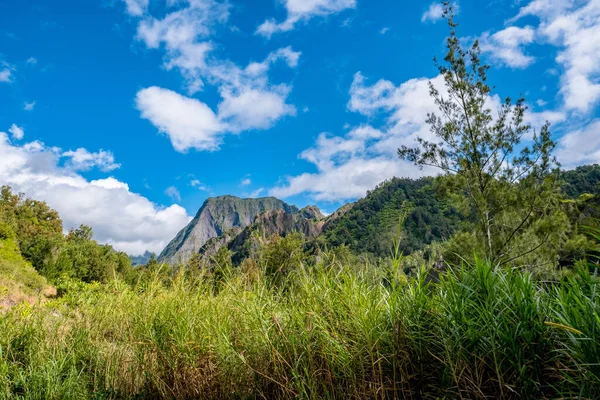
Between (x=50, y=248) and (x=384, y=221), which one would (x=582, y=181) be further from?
(x=50, y=248)

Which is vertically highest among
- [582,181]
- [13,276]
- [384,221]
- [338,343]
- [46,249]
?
[384,221]

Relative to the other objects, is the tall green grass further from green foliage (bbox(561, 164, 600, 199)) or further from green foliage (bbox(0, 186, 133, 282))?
green foliage (bbox(561, 164, 600, 199))

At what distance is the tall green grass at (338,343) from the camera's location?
1888mm

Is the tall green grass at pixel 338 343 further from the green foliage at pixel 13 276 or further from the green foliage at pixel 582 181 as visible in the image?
the green foliage at pixel 582 181

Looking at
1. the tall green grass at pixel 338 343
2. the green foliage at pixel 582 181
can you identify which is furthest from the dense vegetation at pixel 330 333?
the green foliage at pixel 582 181

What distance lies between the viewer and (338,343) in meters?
2.53

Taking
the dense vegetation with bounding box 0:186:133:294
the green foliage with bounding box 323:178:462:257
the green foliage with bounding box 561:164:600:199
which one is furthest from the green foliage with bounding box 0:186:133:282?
the green foliage with bounding box 561:164:600:199

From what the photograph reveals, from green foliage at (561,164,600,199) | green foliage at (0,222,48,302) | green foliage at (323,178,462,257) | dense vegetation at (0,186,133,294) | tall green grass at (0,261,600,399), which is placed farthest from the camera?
green foliage at (323,178,462,257)

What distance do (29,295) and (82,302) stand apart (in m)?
10.6

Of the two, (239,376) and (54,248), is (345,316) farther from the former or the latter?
(54,248)

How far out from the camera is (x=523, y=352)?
1917mm

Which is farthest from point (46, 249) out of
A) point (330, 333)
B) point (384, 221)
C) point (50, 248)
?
point (384, 221)

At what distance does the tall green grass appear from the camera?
189 centimetres

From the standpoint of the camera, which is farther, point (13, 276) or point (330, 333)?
point (13, 276)
